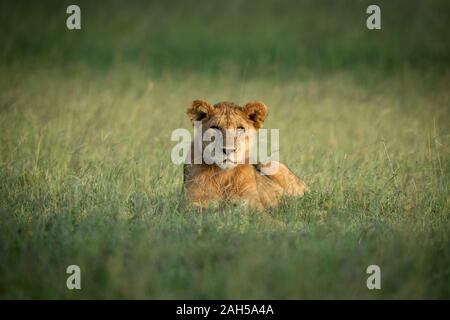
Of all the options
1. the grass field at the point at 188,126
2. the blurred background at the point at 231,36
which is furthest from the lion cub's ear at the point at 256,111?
the blurred background at the point at 231,36

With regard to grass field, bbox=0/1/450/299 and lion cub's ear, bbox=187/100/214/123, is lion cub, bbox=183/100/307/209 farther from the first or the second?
grass field, bbox=0/1/450/299

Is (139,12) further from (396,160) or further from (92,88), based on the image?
(396,160)

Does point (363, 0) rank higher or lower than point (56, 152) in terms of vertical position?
higher

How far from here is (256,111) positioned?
849 cm

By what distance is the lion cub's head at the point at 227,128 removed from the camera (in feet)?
26.3

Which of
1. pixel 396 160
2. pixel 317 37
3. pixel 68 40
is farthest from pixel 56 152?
pixel 317 37

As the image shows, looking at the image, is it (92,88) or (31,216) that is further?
(92,88)

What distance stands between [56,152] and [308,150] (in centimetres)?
335

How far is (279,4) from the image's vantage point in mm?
24375

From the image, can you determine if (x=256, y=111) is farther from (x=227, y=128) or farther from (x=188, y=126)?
(x=188, y=126)

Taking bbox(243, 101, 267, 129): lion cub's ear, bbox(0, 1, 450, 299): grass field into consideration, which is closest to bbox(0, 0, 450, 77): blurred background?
bbox(0, 1, 450, 299): grass field

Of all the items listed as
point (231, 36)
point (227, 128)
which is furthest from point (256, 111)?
point (231, 36)
